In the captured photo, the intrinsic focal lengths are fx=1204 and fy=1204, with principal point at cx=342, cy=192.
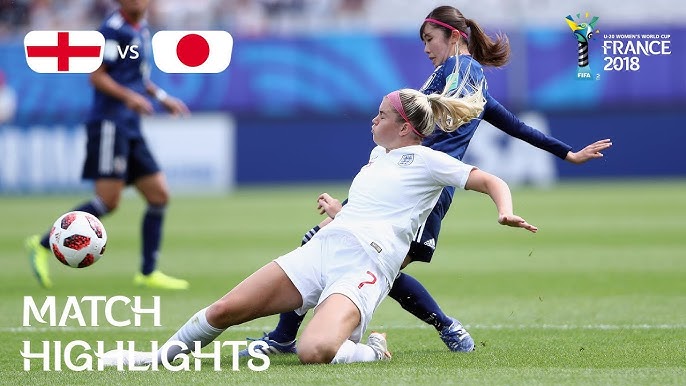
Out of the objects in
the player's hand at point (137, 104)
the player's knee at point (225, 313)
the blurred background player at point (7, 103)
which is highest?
the player's hand at point (137, 104)

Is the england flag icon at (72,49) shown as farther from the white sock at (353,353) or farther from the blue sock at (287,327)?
the white sock at (353,353)

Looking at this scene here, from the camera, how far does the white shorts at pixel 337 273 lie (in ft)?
18.6

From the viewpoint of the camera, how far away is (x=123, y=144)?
9562mm

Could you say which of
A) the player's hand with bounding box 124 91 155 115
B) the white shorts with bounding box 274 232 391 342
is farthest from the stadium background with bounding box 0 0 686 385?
the white shorts with bounding box 274 232 391 342

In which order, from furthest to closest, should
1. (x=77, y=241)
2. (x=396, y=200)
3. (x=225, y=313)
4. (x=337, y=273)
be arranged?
(x=77, y=241)
(x=396, y=200)
(x=337, y=273)
(x=225, y=313)

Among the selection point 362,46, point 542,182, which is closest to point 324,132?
point 362,46

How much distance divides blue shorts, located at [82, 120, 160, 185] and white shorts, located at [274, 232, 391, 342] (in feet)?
13.3

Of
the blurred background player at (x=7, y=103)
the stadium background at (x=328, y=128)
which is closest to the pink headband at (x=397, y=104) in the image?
the stadium background at (x=328, y=128)

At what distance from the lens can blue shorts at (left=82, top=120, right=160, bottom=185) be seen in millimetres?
9531

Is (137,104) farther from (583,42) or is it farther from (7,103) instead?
(7,103)

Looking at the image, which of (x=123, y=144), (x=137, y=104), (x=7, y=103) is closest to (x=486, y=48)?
(x=137, y=104)

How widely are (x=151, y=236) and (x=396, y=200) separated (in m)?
4.18

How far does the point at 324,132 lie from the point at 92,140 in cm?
1360

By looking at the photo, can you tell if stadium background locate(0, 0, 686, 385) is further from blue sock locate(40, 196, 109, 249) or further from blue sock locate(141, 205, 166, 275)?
blue sock locate(40, 196, 109, 249)
